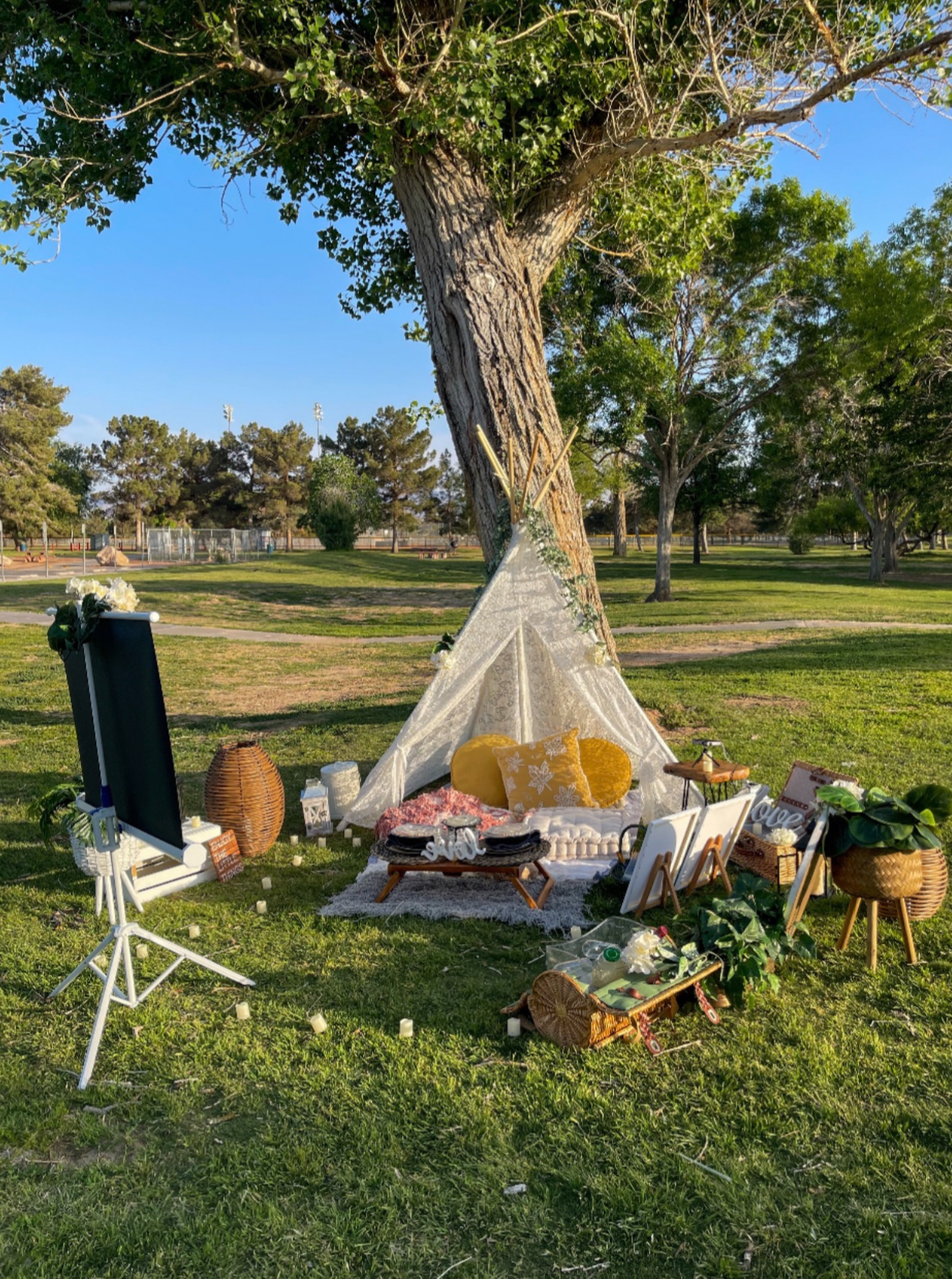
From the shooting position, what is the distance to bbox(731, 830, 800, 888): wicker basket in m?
5.55

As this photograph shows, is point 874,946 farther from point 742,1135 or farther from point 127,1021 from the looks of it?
point 127,1021

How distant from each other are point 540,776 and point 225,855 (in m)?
2.45

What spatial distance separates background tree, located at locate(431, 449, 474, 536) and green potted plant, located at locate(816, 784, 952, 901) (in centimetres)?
6975

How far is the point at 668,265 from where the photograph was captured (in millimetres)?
10953

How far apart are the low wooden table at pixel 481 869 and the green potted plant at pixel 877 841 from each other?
175 centimetres

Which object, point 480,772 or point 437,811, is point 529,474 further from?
point 437,811

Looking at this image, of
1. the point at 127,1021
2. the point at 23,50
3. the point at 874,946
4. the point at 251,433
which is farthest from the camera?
the point at 251,433

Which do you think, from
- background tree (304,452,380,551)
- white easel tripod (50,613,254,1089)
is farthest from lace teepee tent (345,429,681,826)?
background tree (304,452,380,551)

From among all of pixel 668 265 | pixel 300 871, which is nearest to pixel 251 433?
pixel 668 265

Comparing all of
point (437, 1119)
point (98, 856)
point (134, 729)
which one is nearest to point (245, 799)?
point (98, 856)

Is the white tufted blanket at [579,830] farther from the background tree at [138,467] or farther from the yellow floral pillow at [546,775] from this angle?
the background tree at [138,467]

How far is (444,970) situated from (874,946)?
7.49ft

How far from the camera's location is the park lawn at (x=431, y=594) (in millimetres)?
22797

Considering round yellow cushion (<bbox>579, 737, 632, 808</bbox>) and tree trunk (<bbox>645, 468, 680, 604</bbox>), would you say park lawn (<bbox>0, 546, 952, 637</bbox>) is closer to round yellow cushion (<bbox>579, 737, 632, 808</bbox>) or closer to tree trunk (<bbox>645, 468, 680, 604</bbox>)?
tree trunk (<bbox>645, 468, 680, 604</bbox>)
